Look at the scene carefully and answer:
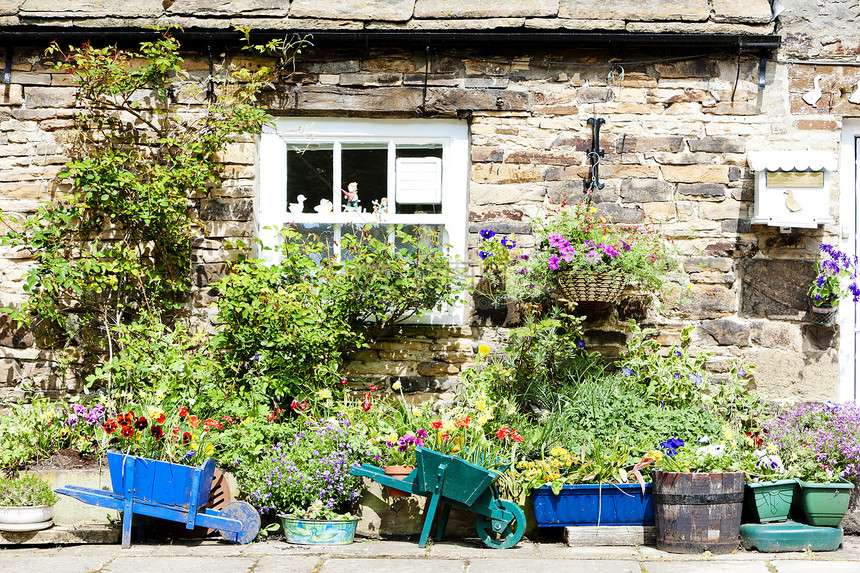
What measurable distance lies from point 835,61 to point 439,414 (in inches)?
147

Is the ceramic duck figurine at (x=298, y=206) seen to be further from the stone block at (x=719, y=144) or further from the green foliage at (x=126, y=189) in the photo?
the stone block at (x=719, y=144)

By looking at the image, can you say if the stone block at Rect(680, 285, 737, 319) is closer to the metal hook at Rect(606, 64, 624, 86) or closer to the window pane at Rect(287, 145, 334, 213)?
the metal hook at Rect(606, 64, 624, 86)

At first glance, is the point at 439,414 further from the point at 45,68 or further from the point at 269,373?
the point at 45,68

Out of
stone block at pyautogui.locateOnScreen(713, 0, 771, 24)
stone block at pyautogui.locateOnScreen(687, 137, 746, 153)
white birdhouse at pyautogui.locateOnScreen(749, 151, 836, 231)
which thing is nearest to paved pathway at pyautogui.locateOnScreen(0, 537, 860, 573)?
white birdhouse at pyautogui.locateOnScreen(749, 151, 836, 231)

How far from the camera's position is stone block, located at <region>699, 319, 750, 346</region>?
19.0ft

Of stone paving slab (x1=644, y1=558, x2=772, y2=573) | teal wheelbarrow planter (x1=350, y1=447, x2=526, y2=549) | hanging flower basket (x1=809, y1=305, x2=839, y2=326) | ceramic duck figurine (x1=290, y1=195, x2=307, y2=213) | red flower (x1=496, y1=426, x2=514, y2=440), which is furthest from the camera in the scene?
ceramic duck figurine (x1=290, y1=195, x2=307, y2=213)

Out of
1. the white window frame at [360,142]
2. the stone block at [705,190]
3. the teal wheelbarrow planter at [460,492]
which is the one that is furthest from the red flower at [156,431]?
the stone block at [705,190]

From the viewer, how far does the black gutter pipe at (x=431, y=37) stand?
226 inches

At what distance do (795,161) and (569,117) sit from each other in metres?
1.53

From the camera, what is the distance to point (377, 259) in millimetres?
5473

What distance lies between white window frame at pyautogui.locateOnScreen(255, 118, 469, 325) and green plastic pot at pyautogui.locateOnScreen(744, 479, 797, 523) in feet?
8.14

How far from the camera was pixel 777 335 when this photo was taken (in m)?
5.77

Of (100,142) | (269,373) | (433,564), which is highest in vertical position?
(100,142)

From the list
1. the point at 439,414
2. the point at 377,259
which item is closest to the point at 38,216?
the point at 377,259
